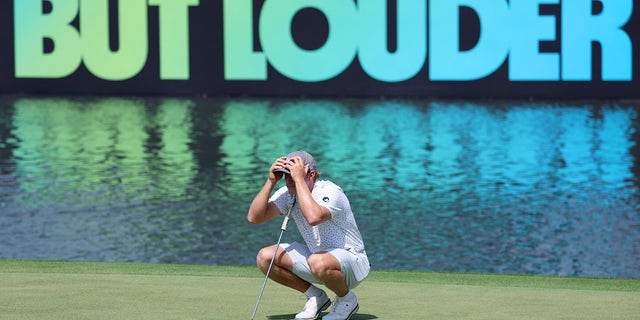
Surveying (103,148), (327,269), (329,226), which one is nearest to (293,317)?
(327,269)

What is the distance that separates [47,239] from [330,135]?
8.39 meters

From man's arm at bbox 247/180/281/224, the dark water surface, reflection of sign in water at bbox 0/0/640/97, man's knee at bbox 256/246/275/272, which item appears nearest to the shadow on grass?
man's knee at bbox 256/246/275/272

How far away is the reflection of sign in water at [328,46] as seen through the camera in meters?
25.2

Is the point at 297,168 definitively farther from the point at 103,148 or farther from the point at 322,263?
the point at 103,148

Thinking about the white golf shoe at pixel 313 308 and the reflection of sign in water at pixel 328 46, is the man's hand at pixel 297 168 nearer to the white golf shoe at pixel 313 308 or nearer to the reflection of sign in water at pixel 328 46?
the white golf shoe at pixel 313 308

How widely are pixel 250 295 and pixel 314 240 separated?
2.67 feet

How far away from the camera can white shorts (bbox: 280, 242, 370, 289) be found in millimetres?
5977

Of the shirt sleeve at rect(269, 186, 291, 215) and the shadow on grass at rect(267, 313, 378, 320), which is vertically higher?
the shirt sleeve at rect(269, 186, 291, 215)

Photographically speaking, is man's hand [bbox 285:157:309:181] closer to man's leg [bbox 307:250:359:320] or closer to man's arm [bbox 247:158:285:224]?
man's arm [bbox 247:158:285:224]

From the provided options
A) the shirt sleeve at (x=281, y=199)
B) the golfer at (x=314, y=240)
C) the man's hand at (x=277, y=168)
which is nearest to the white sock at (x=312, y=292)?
the golfer at (x=314, y=240)

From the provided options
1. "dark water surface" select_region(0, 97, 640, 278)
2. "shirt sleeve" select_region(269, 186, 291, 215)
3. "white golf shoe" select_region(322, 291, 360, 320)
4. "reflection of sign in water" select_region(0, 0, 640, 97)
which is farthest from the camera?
"reflection of sign in water" select_region(0, 0, 640, 97)

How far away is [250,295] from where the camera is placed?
6.74 meters

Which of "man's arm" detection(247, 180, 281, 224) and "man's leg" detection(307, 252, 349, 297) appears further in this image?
"man's arm" detection(247, 180, 281, 224)

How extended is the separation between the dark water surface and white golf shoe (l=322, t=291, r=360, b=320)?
13.2ft
